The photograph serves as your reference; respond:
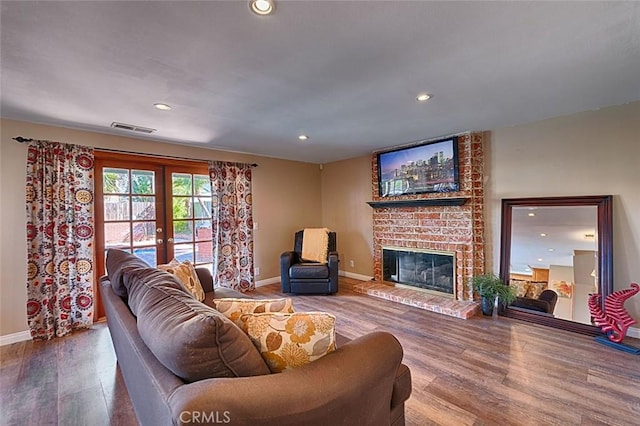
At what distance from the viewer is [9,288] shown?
281cm

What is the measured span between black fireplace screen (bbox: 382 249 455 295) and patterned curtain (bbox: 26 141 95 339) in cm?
401

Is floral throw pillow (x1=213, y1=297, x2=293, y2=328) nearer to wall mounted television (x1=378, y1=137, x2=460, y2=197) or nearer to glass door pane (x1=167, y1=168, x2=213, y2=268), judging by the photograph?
glass door pane (x1=167, y1=168, x2=213, y2=268)

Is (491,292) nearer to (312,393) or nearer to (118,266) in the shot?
(312,393)

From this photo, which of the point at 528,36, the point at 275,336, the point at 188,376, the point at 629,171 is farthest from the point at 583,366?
the point at 188,376

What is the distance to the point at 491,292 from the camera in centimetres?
325

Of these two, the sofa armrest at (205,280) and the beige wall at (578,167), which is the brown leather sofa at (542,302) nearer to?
the beige wall at (578,167)

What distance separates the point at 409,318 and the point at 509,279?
1.31 m

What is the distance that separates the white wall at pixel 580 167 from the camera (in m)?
2.71

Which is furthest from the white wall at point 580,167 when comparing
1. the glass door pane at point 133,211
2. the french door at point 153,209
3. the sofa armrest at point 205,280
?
the glass door pane at point 133,211

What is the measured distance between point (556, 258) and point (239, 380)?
142 inches

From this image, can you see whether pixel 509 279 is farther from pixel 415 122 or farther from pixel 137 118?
pixel 137 118

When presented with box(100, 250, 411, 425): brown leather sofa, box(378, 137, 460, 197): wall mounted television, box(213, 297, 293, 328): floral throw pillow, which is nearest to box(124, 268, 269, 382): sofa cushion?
box(100, 250, 411, 425): brown leather sofa

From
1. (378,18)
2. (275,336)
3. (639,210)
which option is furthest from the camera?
(639,210)

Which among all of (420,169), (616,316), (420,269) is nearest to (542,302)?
(616,316)
